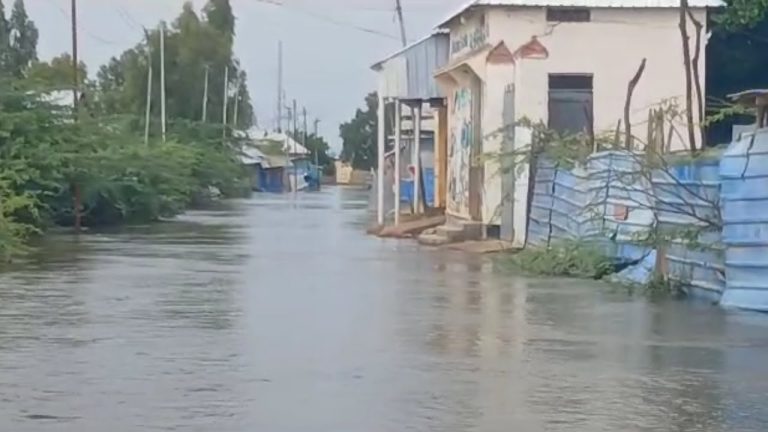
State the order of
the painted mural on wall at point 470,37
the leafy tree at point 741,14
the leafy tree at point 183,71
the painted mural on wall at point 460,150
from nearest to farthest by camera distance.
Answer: the painted mural on wall at point 470,37 < the painted mural on wall at point 460,150 < the leafy tree at point 741,14 < the leafy tree at point 183,71

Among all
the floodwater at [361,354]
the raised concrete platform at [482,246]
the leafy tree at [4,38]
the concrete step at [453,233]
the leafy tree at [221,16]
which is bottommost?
the floodwater at [361,354]

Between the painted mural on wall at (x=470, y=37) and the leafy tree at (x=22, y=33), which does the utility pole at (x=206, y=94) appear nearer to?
the leafy tree at (x=22, y=33)

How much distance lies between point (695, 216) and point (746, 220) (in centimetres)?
152

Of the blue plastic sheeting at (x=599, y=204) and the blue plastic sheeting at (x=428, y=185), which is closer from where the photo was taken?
the blue plastic sheeting at (x=599, y=204)

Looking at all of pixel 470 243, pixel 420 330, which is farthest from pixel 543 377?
pixel 470 243

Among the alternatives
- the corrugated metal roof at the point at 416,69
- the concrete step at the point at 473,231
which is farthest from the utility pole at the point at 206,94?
the concrete step at the point at 473,231

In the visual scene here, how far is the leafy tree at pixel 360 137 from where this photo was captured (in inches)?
5728

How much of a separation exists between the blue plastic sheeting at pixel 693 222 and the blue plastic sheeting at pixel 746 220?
16.7 inches

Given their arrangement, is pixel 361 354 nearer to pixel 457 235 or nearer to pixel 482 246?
pixel 482 246

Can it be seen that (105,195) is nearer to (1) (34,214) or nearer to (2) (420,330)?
(1) (34,214)

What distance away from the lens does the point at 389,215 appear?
45219 mm

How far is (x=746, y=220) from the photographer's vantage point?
57.1 ft

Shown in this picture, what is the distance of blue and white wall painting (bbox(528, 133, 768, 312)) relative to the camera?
17.3m

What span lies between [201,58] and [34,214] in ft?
214
